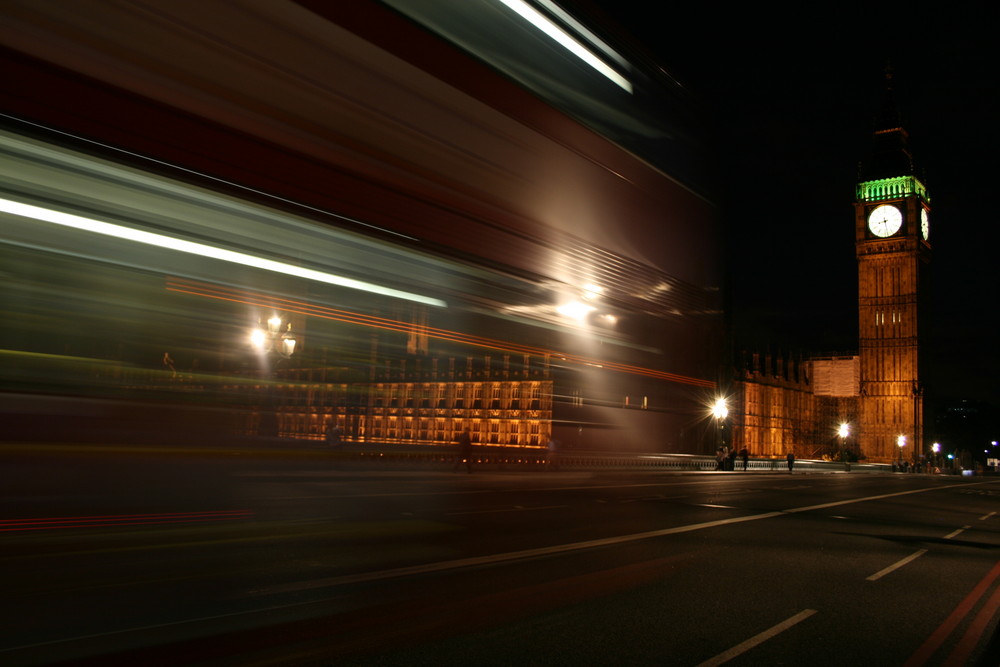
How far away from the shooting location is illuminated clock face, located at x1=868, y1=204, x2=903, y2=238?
3927 inches

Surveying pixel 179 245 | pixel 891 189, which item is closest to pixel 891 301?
pixel 891 189

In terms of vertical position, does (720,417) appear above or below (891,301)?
below

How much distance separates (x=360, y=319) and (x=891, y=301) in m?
107

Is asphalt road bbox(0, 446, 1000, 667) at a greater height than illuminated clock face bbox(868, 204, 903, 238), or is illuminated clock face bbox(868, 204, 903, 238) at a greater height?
illuminated clock face bbox(868, 204, 903, 238)

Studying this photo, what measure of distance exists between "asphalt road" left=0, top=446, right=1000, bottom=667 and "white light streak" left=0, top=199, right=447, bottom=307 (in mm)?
1485

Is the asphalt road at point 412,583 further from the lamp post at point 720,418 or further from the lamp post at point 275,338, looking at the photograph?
the lamp post at point 720,418

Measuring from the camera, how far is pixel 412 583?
7.43 meters

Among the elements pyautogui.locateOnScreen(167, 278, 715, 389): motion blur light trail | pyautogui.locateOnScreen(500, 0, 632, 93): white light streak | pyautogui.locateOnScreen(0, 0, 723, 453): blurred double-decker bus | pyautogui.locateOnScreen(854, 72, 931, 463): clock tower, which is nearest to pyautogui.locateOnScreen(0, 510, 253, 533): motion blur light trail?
pyautogui.locateOnScreen(0, 0, 723, 453): blurred double-decker bus

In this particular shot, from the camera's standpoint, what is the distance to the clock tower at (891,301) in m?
97.8

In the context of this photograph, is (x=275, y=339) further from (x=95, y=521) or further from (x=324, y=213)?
(x=95, y=521)

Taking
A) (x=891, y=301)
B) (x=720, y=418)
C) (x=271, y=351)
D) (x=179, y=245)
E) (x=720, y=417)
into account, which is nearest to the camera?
(x=179, y=245)

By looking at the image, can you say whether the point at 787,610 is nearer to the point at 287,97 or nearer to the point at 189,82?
the point at 287,97

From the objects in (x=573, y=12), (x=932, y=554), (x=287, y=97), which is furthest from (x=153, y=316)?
(x=932, y=554)

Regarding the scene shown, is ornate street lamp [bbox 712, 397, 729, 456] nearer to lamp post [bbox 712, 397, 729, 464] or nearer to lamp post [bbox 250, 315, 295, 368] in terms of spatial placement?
lamp post [bbox 712, 397, 729, 464]
